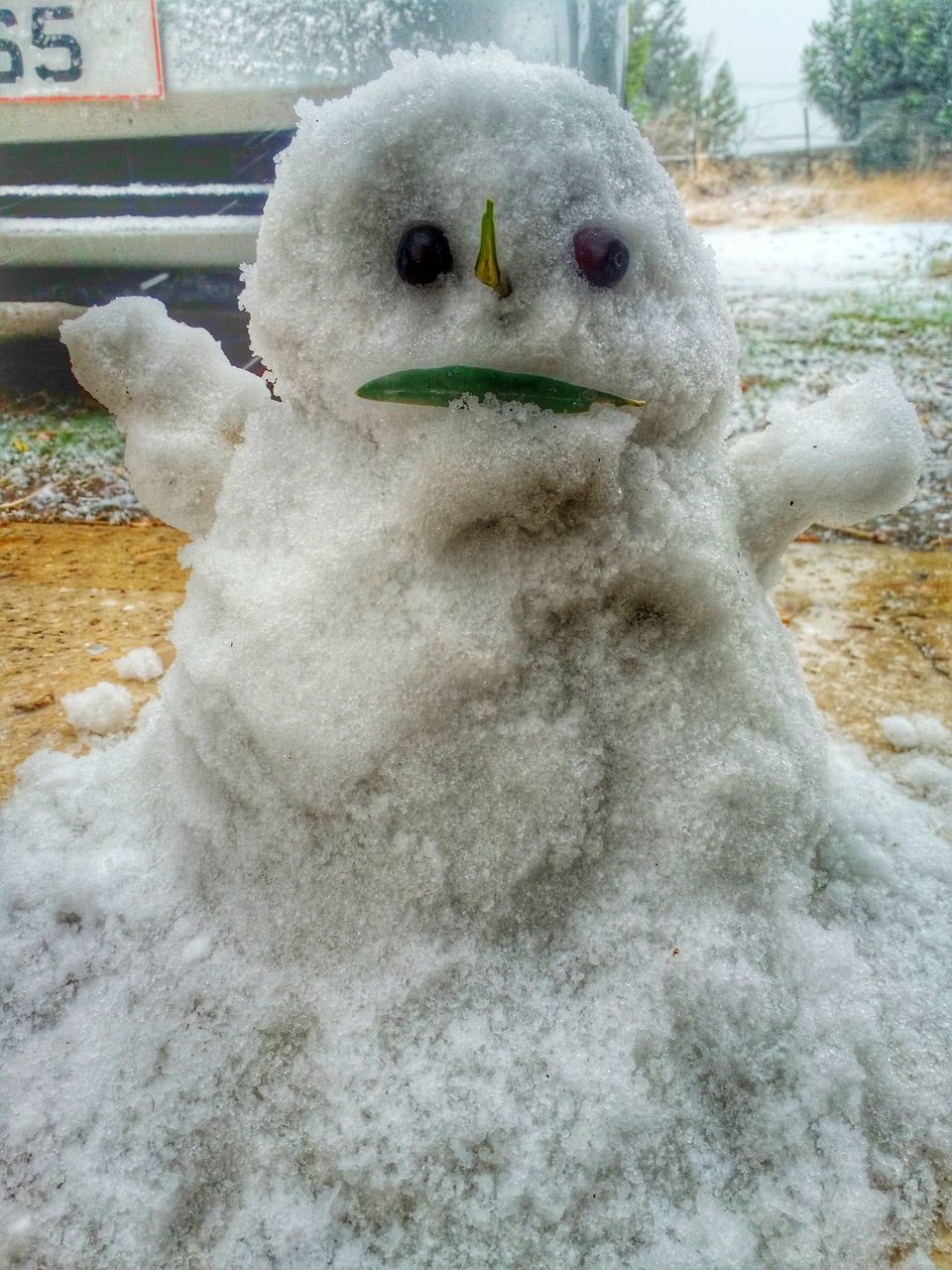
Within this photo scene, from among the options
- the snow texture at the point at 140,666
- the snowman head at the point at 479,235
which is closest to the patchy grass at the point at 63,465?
the snow texture at the point at 140,666

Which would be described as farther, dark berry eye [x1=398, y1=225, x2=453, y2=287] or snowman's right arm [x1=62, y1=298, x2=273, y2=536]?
snowman's right arm [x1=62, y1=298, x2=273, y2=536]

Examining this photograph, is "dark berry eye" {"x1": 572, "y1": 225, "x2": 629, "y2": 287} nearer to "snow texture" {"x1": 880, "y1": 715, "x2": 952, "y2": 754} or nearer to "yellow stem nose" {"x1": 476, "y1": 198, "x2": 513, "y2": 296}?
"yellow stem nose" {"x1": 476, "y1": 198, "x2": 513, "y2": 296}

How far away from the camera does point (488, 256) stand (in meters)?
0.43

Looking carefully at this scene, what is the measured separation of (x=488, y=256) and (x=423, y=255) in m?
0.05

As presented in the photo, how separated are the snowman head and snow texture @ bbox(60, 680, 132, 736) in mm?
537

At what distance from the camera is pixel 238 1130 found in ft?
1.67

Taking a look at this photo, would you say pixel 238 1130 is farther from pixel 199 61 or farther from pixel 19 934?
pixel 199 61

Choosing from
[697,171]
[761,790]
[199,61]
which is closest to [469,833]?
[761,790]

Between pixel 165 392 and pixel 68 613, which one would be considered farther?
pixel 68 613

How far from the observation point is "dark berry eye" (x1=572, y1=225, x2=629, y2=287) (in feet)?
1.51

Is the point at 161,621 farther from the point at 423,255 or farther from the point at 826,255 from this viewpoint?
the point at 826,255

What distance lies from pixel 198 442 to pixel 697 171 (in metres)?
0.78

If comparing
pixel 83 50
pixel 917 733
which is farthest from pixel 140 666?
pixel 917 733

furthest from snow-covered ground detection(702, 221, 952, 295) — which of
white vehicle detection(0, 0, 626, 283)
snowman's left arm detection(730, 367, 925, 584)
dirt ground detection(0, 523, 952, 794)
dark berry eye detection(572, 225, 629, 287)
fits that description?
dark berry eye detection(572, 225, 629, 287)
